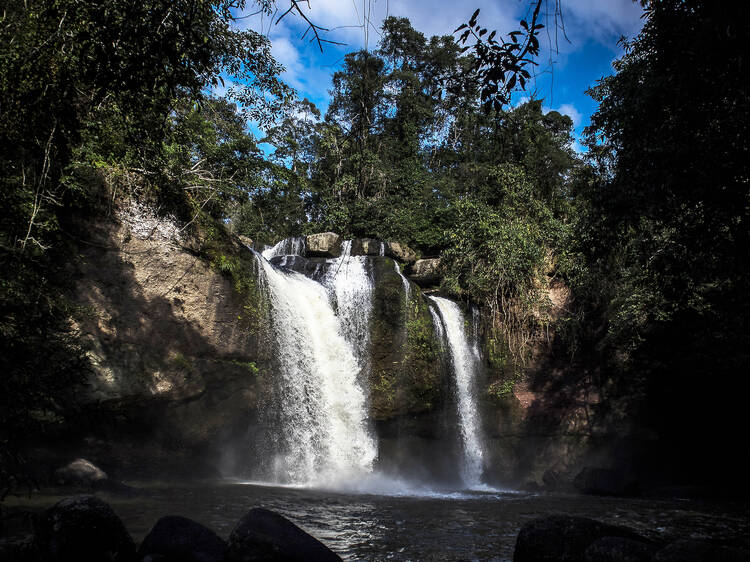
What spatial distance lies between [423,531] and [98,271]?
8.76 m

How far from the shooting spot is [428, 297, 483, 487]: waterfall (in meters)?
15.8

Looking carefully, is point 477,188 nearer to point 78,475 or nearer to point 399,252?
point 399,252

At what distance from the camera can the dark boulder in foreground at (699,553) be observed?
3996mm

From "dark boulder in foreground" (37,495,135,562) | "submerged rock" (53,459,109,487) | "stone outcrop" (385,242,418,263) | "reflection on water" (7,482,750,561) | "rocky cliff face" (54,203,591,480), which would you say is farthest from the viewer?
"stone outcrop" (385,242,418,263)

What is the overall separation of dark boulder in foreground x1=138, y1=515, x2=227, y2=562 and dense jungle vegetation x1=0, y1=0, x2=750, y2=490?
5.51ft

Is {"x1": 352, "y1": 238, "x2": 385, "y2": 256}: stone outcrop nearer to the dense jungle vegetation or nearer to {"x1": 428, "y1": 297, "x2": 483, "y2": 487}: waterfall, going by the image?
the dense jungle vegetation

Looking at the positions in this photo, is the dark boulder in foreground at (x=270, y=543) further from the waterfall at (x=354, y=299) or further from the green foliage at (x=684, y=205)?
the waterfall at (x=354, y=299)

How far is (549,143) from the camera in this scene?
2631 cm

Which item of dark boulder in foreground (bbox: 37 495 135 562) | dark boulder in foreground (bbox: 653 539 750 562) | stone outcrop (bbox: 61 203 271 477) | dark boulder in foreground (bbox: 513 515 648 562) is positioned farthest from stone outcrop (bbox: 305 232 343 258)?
dark boulder in foreground (bbox: 653 539 750 562)

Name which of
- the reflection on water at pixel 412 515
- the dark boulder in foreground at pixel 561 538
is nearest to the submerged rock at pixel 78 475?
the reflection on water at pixel 412 515

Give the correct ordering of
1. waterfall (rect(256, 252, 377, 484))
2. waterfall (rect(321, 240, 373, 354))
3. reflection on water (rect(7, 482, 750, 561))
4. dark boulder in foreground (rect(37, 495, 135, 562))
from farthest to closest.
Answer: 1. waterfall (rect(321, 240, 373, 354))
2. waterfall (rect(256, 252, 377, 484))
3. reflection on water (rect(7, 482, 750, 561))
4. dark boulder in foreground (rect(37, 495, 135, 562))

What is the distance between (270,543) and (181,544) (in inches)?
40.1

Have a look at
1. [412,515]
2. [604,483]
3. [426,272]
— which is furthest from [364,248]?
[412,515]

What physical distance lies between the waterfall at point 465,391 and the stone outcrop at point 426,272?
293cm
